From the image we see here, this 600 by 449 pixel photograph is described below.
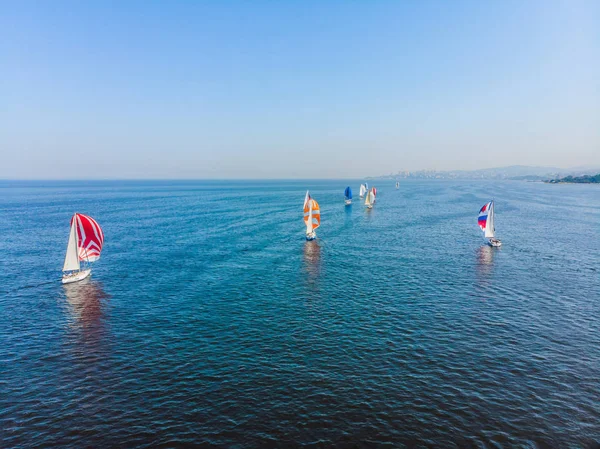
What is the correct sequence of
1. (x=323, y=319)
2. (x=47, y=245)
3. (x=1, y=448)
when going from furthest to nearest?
(x=47, y=245)
(x=323, y=319)
(x=1, y=448)

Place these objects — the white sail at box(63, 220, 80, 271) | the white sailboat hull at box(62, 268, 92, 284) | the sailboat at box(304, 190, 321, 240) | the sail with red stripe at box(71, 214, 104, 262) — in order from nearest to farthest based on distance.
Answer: the white sailboat hull at box(62, 268, 92, 284)
the white sail at box(63, 220, 80, 271)
the sail with red stripe at box(71, 214, 104, 262)
the sailboat at box(304, 190, 321, 240)

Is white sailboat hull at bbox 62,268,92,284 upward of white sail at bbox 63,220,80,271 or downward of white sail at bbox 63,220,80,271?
downward

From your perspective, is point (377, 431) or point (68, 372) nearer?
point (377, 431)

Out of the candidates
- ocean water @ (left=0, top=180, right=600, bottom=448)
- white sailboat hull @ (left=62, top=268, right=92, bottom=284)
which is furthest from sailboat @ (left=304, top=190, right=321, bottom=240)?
Answer: white sailboat hull @ (left=62, top=268, right=92, bottom=284)

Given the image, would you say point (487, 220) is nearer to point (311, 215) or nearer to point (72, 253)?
point (311, 215)

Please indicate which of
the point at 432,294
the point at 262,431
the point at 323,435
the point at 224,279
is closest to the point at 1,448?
the point at 262,431

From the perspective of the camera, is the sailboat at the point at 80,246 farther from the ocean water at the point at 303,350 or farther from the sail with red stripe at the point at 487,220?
the sail with red stripe at the point at 487,220

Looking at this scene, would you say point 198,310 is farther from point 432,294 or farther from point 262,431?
point 432,294

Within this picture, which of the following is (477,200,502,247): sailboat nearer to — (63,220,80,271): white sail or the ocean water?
the ocean water
